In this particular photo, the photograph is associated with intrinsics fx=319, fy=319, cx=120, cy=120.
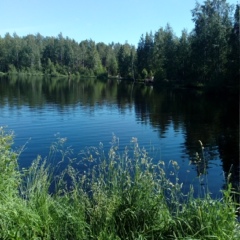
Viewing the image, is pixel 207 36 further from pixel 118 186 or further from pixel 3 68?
pixel 3 68

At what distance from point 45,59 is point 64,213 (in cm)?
17081

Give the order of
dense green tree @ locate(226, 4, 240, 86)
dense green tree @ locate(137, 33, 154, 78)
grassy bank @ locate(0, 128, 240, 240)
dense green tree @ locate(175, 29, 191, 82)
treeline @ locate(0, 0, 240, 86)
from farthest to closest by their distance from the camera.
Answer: dense green tree @ locate(137, 33, 154, 78)
dense green tree @ locate(175, 29, 191, 82)
treeline @ locate(0, 0, 240, 86)
dense green tree @ locate(226, 4, 240, 86)
grassy bank @ locate(0, 128, 240, 240)

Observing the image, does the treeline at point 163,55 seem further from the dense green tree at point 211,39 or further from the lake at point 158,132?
the lake at point 158,132

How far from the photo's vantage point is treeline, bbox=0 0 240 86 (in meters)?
62.3

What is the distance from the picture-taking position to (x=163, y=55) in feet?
326

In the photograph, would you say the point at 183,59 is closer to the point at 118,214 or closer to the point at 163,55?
the point at 163,55

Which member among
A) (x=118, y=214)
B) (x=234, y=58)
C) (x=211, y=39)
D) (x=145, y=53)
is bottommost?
(x=118, y=214)

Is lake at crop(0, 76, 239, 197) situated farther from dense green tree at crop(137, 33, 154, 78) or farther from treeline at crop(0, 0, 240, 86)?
dense green tree at crop(137, 33, 154, 78)

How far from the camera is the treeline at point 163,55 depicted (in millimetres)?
62344

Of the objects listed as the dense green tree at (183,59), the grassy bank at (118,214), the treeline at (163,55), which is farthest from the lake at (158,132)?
the dense green tree at (183,59)

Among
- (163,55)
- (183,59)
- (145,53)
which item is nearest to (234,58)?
(183,59)

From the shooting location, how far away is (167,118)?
3422 centimetres

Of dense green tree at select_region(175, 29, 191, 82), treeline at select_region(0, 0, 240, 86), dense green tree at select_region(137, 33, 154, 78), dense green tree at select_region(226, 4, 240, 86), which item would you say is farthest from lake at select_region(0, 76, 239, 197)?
dense green tree at select_region(137, 33, 154, 78)

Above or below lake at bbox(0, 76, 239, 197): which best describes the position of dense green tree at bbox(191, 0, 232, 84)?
above
